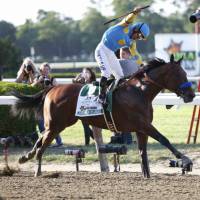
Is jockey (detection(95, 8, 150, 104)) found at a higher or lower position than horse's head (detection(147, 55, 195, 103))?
higher

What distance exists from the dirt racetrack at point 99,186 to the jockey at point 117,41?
4.63 ft

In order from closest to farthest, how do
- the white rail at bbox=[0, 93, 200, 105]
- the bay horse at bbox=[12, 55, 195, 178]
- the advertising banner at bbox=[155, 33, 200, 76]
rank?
the bay horse at bbox=[12, 55, 195, 178] < the white rail at bbox=[0, 93, 200, 105] < the advertising banner at bbox=[155, 33, 200, 76]

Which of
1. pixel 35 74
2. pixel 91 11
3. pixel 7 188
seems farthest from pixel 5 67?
pixel 91 11

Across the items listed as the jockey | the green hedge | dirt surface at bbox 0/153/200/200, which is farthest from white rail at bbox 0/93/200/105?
the jockey

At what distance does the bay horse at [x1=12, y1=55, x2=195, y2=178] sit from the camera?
412 inches

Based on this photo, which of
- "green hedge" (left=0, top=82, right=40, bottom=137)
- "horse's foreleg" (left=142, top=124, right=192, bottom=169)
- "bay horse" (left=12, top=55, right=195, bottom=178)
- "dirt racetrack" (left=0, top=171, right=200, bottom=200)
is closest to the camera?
"dirt racetrack" (left=0, top=171, right=200, bottom=200)

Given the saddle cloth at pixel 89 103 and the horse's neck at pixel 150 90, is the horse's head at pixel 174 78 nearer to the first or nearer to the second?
the horse's neck at pixel 150 90

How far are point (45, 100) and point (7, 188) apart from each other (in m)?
2.26

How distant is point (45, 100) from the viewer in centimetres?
1148

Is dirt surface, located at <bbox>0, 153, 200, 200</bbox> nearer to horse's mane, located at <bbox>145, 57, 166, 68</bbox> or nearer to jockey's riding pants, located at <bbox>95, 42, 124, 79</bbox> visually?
jockey's riding pants, located at <bbox>95, 42, 124, 79</bbox>

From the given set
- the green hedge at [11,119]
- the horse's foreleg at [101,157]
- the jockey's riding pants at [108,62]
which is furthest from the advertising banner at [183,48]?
the jockey's riding pants at [108,62]

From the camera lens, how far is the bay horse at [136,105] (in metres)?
10.5

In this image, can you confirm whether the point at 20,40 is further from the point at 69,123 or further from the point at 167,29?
the point at 69,123

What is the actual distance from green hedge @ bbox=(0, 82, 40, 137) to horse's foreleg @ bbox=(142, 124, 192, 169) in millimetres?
4147
